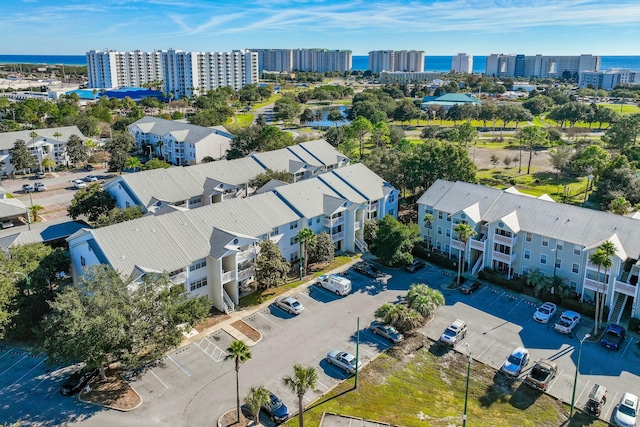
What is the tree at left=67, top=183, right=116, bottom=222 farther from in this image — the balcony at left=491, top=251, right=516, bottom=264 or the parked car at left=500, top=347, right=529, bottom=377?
the parked car at left=500, top=347, right=529, bottom=377

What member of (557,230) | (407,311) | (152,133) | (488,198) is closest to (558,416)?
(407,311)

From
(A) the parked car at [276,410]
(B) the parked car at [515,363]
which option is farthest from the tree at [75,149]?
(B) the parked car at [515,363]

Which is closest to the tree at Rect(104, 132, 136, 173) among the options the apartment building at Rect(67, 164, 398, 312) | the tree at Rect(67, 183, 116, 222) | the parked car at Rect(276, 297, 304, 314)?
the tree at Rect(67, 183, 116, 222)

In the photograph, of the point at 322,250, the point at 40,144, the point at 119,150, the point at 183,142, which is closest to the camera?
the point at 322,250

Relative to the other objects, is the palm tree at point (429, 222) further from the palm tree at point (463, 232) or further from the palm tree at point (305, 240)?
the palm tree at point (305, 240)

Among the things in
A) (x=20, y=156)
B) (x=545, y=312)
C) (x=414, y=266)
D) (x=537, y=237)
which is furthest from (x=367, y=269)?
(x=20, y=156)

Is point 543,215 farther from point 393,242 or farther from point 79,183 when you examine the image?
point 79,183

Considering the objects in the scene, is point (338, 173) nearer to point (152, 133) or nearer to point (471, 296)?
point (471, 296)

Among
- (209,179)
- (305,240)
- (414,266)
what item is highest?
(209,179)

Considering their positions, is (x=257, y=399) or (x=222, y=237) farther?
(x=222, y=237)
